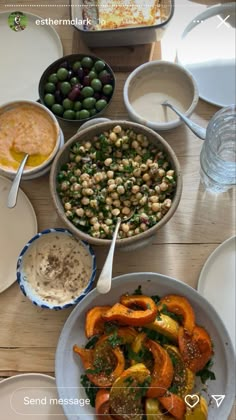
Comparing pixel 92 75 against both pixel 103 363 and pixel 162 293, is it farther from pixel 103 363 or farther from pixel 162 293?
pixel 103 363

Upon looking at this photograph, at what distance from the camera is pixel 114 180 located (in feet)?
3.29

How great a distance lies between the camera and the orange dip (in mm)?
1030

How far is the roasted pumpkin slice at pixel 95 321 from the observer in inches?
36.4

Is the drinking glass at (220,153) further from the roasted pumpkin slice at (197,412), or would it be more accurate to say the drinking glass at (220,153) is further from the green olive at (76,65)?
the roasted pumpkin slice at (197,412)

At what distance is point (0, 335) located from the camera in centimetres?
101

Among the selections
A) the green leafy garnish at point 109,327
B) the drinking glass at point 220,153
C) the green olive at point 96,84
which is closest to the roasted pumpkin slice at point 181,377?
the green leafy garnish at point 109,327

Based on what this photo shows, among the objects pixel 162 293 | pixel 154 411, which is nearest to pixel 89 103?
pixel 162 293

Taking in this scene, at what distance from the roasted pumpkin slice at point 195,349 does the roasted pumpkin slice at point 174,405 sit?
0.06 meters

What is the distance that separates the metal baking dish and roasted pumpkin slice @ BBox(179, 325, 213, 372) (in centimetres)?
67

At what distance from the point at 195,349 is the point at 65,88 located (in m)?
0.62

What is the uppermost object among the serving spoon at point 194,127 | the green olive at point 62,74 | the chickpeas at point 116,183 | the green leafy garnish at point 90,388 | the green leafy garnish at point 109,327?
the green olive at point 62,74

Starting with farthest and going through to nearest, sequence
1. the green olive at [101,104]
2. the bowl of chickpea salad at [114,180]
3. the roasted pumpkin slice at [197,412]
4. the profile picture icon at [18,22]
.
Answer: the profile picture icon at [18,22], the green olive at [101,104], the bowl of chickpea salad at [114,180], the roasted pumpkin slice at [197,412]

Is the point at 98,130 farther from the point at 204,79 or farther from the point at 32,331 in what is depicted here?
the point at 32,331

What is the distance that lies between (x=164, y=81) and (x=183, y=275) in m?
0.45
